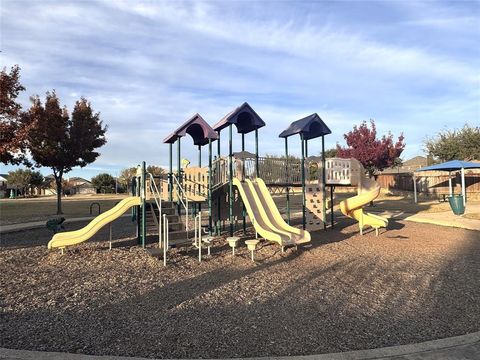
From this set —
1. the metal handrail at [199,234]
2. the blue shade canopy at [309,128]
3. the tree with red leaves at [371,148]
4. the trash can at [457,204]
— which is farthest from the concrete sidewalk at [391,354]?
the tree with red leaves at [371,148]

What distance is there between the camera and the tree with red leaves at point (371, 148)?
106 ft

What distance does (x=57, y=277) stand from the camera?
7.64m

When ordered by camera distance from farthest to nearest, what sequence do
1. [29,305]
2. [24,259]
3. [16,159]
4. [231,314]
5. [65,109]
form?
1. [65,109]
2. [16,159]
3. [24,259]
4. [29,305]
5. [231,314]

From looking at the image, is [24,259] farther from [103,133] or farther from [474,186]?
[474,186]

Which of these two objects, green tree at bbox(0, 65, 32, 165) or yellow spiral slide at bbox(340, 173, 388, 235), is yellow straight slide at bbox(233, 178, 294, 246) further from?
green tree at bbox(0, 65, 32, 165)

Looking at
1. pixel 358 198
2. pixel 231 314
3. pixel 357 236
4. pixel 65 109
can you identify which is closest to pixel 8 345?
pixel 231 314

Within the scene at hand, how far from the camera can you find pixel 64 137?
Answer: 2412cm

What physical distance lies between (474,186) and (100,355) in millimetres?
37541

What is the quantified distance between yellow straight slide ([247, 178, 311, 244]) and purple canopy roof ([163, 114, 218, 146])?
6.35ft

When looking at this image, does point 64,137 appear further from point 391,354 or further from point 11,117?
point 391,354

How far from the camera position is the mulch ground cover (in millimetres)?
4520

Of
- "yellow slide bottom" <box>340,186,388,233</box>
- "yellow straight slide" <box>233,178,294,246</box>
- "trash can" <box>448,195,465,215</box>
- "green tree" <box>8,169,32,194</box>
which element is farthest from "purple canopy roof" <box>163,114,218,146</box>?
"green tree" <box>8,169,32,194</box>

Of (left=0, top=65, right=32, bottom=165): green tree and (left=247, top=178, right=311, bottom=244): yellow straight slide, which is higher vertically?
(left=0, top=65, right=32, bottom=165): green tree

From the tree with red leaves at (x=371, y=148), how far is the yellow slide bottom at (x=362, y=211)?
57.7 ft
